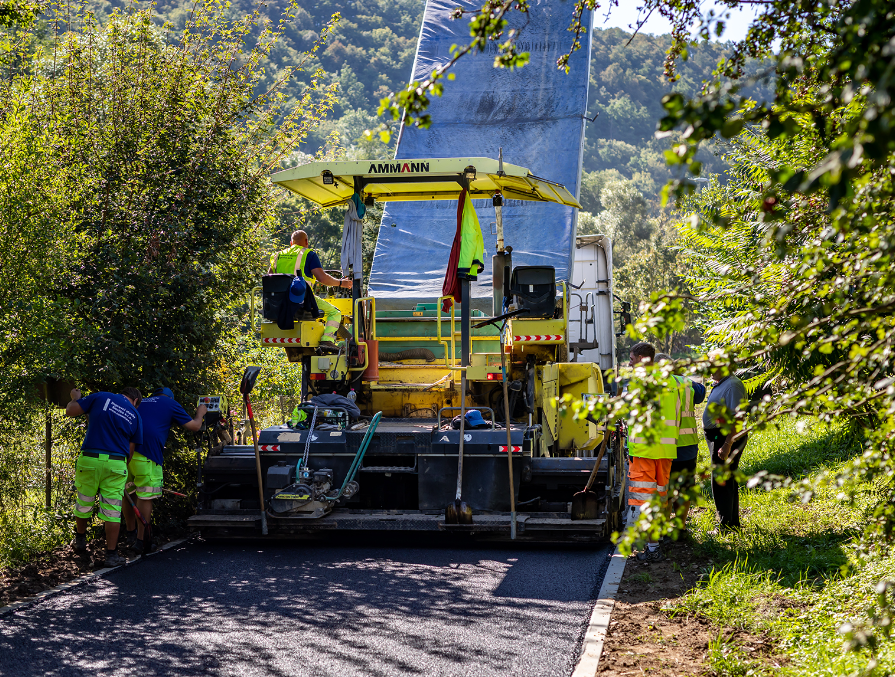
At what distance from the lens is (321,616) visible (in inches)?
223

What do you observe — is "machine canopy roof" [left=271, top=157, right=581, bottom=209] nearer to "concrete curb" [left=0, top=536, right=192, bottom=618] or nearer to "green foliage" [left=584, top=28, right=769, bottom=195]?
"concrete curb" [left=0, top=536, right=192, bottom=618]

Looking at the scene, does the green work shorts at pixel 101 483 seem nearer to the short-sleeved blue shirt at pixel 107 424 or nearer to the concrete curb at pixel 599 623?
the short-sleeved blue shirt at pixel 107 424

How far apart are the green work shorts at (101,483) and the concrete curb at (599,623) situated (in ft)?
12.8

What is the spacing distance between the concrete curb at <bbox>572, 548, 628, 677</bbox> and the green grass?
455mm

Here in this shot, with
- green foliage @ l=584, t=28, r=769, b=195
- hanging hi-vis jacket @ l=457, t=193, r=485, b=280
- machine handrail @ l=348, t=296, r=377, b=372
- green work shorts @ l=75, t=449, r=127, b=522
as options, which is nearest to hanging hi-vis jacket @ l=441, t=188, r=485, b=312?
hanging hi-vis jacket @ l=457, t=193, r=485, b=280

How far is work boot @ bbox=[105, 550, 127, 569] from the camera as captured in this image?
23.4 feet


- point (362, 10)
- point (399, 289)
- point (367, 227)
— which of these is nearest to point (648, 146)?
point (362, 10)

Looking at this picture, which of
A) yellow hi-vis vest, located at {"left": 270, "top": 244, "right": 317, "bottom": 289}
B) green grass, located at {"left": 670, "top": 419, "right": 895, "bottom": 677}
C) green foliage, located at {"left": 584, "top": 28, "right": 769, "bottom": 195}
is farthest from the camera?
green foliage, located at {"left": 584, "top": 28, "right": 769, "bottom": 195}

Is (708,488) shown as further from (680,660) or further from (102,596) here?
(102,596)

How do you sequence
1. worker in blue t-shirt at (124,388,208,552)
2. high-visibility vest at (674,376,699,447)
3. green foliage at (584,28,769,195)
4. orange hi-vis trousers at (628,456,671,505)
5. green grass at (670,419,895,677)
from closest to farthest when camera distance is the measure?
green grass at (670,419,895,677) → orange hi-vis trousers at (628,456,671,505) → high-visibility vest at (674,376,699,447) → worker in blue t-shirt at (124,388,208,552) → green foliage at (584,28,769,195)

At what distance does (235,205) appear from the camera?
9.39m

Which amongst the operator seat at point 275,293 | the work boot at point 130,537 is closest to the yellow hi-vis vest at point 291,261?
the operator seat at point 275,293

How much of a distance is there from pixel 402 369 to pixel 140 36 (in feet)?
14.0

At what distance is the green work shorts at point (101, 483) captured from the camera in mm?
7277
